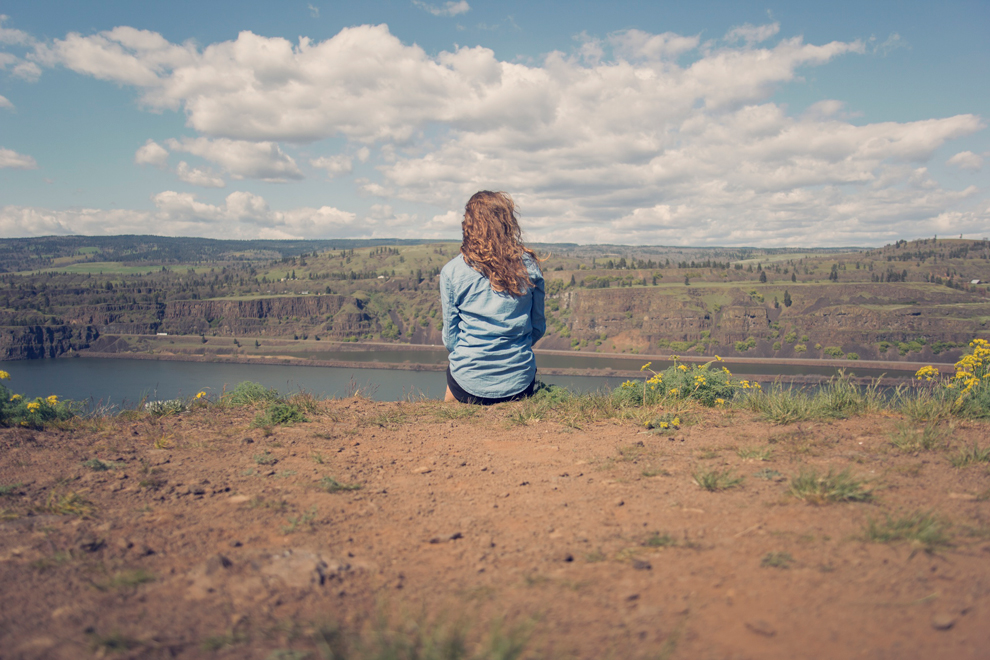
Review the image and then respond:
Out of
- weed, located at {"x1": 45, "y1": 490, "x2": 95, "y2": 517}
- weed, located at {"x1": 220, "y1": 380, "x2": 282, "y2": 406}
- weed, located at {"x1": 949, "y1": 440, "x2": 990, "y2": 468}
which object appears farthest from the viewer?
weed, located at {"x1": 220, "y1": 380, "x2": 282, "y2": 406}

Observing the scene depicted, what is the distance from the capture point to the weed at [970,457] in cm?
327

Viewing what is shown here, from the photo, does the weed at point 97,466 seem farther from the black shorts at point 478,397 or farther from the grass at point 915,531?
the grass at point 915,531

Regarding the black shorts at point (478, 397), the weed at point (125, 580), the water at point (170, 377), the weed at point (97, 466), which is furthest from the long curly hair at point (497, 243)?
the water at point (170, 377)

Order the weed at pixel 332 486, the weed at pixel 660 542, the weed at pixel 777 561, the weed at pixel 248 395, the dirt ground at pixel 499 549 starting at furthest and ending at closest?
the weed at pixel 248 395, the weed at pixel 332 486, the weed at pixel 660 542, the weed at pixel 777 561, the dirt ground at pixel 499 549

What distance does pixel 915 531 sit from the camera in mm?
2271

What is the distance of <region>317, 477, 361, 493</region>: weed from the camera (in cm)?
316

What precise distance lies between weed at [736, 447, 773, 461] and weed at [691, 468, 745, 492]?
0.46 metres

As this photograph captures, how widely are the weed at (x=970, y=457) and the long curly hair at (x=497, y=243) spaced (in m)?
3.54

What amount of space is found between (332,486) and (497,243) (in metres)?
2.91

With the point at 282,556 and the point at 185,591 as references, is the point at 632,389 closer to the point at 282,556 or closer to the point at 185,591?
the point at 282,556

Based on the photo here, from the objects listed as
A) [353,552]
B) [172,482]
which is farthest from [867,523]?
[172,482]

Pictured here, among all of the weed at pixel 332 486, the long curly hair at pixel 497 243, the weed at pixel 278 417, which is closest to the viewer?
the weed at pixel 332 486

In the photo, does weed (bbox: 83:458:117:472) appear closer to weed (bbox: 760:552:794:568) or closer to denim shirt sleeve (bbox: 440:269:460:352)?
denim shirt sleeve (bbox: 440:269:460:352)

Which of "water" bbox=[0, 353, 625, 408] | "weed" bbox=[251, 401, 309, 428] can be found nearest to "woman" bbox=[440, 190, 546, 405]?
"weed" bbox=[251, 401, 309, 428]
